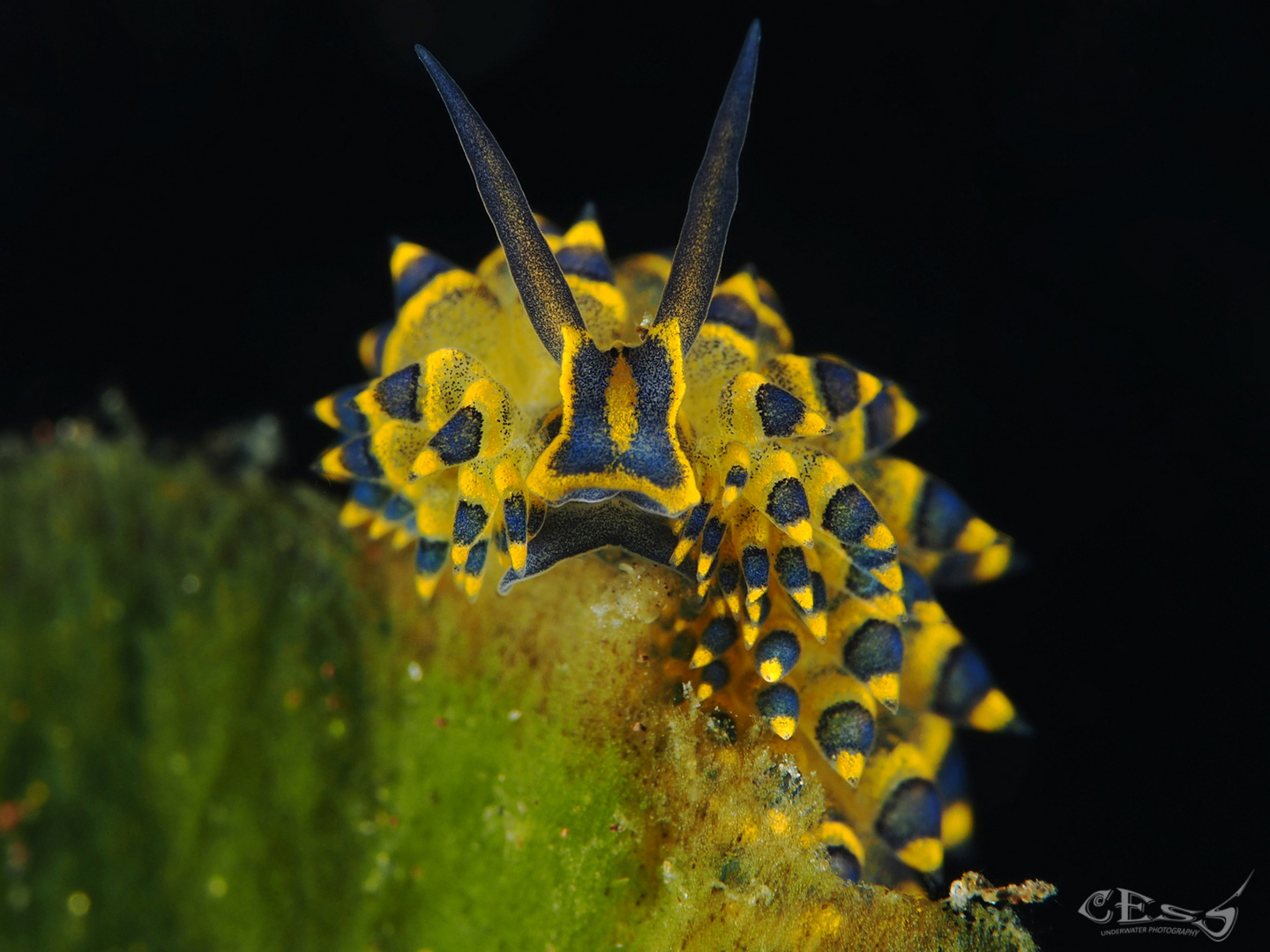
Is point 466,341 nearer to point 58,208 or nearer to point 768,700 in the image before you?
point 768,700

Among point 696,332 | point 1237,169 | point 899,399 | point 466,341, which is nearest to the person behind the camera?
point 696,332

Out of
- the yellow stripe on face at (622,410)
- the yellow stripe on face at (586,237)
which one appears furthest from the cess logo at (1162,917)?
the yellow stripe on face at (586,237)

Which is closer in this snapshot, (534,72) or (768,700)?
(768,700)

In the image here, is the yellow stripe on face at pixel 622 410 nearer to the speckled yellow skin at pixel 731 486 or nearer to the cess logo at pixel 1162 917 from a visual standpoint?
the speckled yellow skin at pixel 731 486

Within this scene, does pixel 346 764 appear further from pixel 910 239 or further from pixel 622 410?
pixel 910 239

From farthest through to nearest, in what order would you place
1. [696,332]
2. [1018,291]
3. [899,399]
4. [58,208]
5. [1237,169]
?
[58,208] → [1018,291] → [1237,169] → [899,399] → [696,332]

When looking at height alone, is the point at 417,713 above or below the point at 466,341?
below

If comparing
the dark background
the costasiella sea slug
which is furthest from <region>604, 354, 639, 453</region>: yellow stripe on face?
the dark background

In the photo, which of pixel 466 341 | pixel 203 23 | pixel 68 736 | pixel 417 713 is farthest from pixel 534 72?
pixel 68 736
